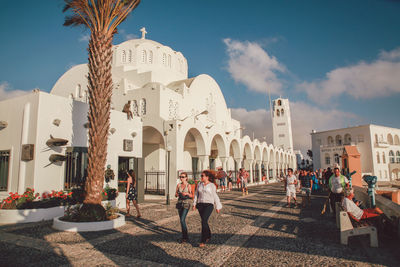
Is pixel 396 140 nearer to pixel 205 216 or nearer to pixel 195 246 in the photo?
pixel 205 216

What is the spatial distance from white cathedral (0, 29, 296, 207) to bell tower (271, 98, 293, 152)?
25.5 m

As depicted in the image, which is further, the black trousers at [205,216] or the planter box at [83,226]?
the planter box at [83,226]

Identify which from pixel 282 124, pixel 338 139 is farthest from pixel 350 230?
pixel 282 124

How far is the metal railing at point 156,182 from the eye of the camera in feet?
57.4

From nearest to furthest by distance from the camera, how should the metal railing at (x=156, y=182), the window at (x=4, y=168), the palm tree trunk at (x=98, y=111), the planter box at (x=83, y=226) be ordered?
the planter box at (x=83, y=226) < the palm tree trunk at (x=98, y=111) < the window at (x=4, y=168) < the metal railing at (x=156, y=182)

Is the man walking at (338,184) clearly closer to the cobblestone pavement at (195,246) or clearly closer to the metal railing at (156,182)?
the cobblestone pavement at (195,246)

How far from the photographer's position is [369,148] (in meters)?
41.8

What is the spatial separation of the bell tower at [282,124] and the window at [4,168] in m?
54.1

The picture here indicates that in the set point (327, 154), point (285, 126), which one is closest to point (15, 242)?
point (327, 154)

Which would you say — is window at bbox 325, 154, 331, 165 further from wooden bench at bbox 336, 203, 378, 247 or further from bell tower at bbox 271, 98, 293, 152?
wooden bench at bbox 336, 203, 378, 247

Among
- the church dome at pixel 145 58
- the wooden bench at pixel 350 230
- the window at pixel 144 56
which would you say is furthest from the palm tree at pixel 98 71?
the window at pixel 144 56

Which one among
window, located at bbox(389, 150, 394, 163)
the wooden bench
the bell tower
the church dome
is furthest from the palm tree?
the bell tower

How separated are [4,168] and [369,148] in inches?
1913

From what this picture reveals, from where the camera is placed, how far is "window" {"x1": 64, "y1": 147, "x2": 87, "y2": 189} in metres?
9.46
